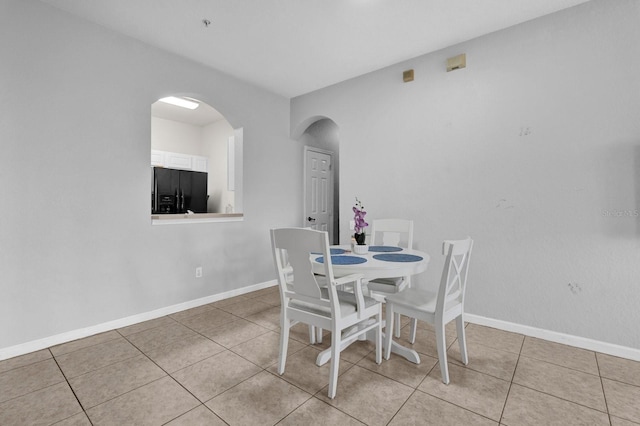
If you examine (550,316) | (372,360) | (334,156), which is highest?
(334,156)

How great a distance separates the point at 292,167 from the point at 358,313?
3.06m

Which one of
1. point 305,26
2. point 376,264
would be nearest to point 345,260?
point 376,264

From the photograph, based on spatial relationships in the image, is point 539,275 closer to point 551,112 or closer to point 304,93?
point 551,112

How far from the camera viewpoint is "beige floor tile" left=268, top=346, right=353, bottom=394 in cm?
189

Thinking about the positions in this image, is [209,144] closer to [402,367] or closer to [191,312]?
[191,312]

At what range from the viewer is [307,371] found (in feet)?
6.69

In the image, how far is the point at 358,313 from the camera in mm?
1916

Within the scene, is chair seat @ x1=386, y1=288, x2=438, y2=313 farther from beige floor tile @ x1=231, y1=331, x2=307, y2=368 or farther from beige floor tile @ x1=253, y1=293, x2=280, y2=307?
beige floor tile @ x1=253, y1=293, x2=280, y2=307

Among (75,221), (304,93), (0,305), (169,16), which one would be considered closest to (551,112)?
(304,93)

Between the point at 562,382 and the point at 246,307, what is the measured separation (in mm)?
2817

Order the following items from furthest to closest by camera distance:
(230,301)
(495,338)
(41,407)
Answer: (230,301)
(495,338)
(41,407)

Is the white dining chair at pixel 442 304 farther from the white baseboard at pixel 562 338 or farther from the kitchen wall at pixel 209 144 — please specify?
the kitchen wall at pixel 209 144

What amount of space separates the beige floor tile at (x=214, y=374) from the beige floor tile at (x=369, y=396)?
0.58 m

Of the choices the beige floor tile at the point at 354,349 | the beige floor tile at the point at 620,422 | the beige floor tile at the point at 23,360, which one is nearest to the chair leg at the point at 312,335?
the beige floor tile at the point at 354,349
